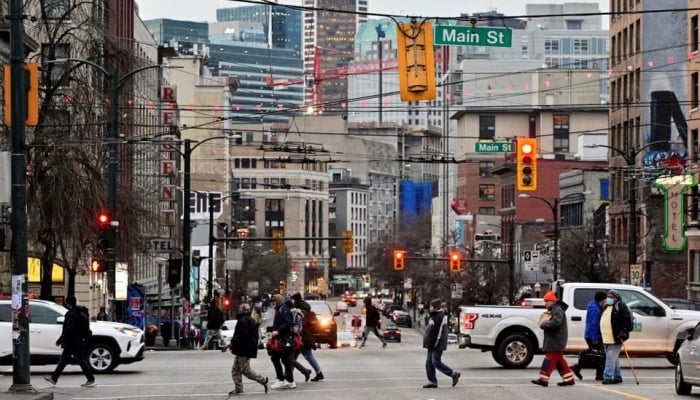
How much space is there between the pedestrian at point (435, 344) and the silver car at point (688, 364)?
403cm

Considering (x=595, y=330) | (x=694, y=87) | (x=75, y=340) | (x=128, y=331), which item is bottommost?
(x=128, y=331)

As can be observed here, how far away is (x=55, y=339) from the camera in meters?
32.1

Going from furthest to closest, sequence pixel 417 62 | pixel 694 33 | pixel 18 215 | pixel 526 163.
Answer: pixel 694 33, pixel 526 163, pixel 417 62, pixel 18 215

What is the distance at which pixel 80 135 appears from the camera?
4241 cm

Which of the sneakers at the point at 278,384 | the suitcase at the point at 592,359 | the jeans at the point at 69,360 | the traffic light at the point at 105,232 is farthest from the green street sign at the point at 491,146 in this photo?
the sneakers at the point at 278,384

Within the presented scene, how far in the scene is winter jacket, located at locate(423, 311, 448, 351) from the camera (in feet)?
89.4

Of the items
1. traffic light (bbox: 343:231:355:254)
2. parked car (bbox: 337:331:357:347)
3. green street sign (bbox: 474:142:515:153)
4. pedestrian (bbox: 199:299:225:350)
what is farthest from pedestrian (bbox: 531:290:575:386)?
traffic light (bbox: 343:231:355:254)

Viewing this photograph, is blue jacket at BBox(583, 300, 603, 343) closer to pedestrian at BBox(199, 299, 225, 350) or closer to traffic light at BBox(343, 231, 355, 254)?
pedestrian at BBox(199, 299, 225, 350)

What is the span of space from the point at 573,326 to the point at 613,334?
5.54m

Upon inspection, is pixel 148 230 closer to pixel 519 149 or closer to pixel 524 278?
pixel 519 149

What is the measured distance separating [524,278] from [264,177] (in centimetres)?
8715

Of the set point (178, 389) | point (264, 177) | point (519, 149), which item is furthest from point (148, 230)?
point (264, 177)

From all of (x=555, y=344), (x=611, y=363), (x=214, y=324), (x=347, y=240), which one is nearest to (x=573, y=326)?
(x=611, y=363)

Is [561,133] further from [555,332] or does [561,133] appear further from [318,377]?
[555,332]
